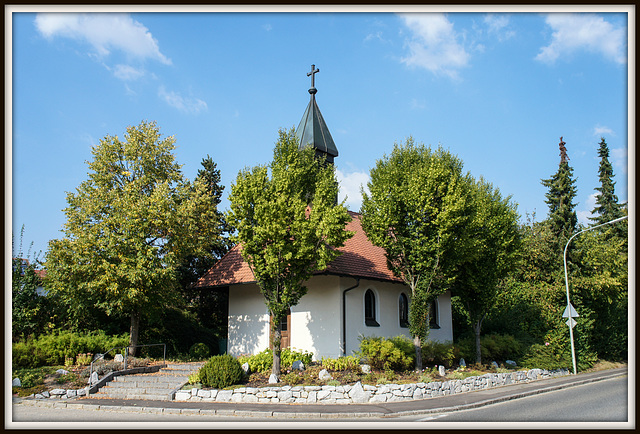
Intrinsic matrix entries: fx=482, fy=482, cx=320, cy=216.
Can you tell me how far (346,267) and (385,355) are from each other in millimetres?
4321

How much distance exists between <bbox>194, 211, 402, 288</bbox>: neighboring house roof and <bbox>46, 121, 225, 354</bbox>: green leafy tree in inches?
76.4

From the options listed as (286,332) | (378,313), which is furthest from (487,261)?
(286,332)

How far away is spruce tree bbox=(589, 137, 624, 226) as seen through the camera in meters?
46.3

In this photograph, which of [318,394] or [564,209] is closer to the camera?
[318,394]

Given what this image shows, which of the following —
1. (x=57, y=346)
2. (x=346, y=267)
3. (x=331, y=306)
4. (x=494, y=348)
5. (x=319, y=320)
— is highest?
(x=346, y=267)

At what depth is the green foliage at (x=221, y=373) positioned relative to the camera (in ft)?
48.6

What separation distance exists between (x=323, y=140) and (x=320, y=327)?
10466 millimetres

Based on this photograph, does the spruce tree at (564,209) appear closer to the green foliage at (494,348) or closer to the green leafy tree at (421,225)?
the green foliage at (494,348)

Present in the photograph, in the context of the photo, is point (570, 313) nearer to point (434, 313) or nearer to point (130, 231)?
point (434, 313)

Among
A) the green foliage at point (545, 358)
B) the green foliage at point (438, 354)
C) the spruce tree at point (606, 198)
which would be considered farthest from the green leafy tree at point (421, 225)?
the spruce tree at point (606, 198)

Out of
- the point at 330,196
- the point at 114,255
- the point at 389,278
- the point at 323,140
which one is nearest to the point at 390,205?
the point at 330,196

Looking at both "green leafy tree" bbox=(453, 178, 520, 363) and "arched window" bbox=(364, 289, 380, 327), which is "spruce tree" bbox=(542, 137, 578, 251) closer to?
"green leafy tree" bbox=(453, 178, 520, 363)

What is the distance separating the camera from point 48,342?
58.6 ft

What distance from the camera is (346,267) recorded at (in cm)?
1969
